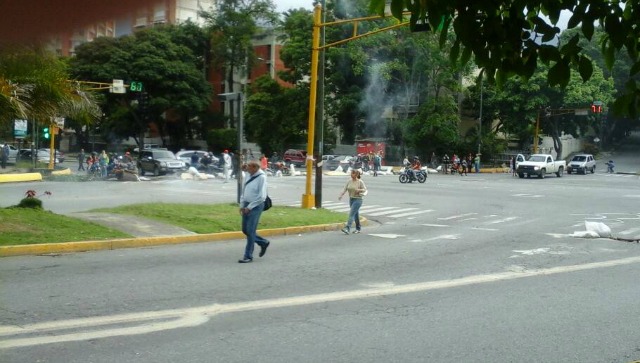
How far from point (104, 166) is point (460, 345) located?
108 ft

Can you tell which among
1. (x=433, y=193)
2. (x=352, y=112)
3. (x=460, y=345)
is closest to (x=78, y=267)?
(x=460, y=345)

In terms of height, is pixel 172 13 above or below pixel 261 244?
above

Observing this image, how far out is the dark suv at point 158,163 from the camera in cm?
3925

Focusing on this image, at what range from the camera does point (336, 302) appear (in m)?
7.76

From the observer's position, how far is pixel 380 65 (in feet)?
167

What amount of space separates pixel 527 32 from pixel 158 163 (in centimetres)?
3647

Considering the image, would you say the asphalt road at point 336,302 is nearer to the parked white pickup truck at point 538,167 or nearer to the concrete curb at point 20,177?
the concrete curb at point 20,177

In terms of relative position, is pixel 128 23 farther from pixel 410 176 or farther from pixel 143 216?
pixel 410 176

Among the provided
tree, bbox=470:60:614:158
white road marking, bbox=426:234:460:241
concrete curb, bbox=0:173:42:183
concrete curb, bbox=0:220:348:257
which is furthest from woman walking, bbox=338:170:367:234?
tree, bbox=470:60:614:158

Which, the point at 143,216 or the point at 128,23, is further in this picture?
the point at 143,216

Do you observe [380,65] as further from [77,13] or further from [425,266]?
[77,13]

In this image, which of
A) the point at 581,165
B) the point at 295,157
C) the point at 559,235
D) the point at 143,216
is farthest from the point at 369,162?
the point at 143,216

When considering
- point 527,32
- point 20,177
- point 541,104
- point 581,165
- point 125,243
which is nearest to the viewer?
point 527,32

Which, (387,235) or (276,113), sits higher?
(276,113)
